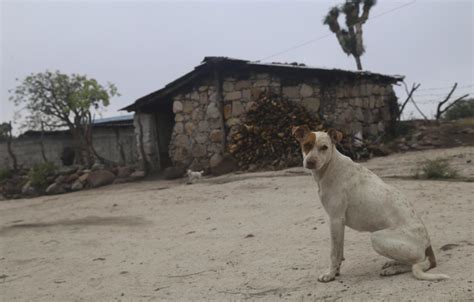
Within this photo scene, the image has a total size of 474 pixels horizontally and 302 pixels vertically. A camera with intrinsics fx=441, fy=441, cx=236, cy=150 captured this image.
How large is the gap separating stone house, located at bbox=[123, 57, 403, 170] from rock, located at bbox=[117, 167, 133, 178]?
0.71 m

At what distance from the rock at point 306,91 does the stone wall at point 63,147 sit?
1010 cm

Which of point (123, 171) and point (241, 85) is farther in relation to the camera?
point (123, 171)

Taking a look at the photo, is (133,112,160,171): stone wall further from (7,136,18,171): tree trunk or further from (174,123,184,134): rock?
(7,136,18,171): tree trunk

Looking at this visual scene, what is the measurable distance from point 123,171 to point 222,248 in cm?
1067

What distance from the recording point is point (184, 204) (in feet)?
29.7

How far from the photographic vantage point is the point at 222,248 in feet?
17.8

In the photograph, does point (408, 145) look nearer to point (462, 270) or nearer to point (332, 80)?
point (332, 80)

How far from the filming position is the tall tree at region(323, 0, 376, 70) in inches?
946

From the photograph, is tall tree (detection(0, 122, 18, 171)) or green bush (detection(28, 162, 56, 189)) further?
tall tree (detection(0, 122, 18, 171))

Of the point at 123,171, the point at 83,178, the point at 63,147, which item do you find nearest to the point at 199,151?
the point at 123,171

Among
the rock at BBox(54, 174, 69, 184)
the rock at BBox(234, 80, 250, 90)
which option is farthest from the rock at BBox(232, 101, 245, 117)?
the rock at BBox(54, 174, 69, 184)

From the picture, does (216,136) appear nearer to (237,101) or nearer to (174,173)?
(237,101)

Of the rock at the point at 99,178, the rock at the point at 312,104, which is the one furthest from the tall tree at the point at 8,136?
the rock at the point at 312,104

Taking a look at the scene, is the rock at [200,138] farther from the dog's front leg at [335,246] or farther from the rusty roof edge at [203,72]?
the dog's front leg at [335,246]
